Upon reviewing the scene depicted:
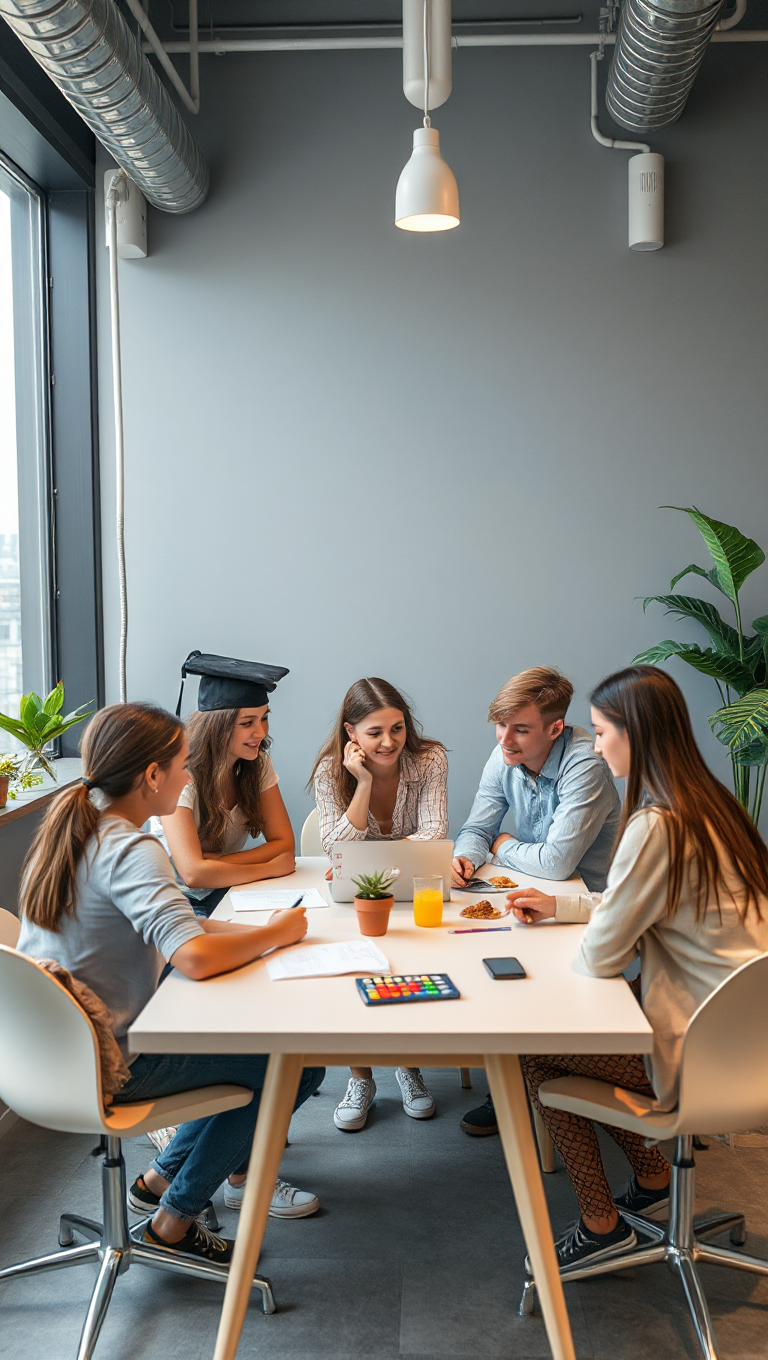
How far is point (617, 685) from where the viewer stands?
6.98 ft

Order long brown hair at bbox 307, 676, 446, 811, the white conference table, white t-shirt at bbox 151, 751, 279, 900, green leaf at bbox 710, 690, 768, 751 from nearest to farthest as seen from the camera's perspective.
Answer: the white conference table, white t-shirt at bbox 151, 751, 279, 900, long brown hair at bbox 307, 676, 446, 811, green leaf at bbox 710, 690, 768, 751

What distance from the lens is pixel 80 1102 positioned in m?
1.85

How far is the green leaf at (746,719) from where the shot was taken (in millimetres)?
3117

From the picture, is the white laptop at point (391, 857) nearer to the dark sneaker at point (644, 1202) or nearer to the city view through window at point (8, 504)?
the dark sneaker at point (644, 1202)

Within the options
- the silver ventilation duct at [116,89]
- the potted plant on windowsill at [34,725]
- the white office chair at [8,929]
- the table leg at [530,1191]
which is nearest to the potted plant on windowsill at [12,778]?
the potted plant on windowsill at [34,725]

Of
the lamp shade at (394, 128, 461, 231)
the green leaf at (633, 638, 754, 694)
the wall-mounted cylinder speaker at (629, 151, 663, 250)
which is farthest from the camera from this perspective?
the wall-mounted cylinder speaker at (629, 151, 663, 250)

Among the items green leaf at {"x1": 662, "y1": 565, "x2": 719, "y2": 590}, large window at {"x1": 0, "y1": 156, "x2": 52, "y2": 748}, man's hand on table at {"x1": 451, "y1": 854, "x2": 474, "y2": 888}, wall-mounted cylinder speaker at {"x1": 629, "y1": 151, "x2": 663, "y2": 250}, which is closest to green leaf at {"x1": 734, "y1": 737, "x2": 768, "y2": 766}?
green leaf at {"x1": 662, "y1": 565, "x2": 719, "y2": 590}

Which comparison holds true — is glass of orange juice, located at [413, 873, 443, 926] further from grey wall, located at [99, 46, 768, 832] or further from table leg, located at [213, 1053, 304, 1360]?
grey wall, located at [99, 46, 768, 832]

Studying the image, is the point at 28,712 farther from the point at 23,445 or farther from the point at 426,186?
the point at 426,186

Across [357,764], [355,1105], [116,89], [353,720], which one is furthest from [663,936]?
[116,89]

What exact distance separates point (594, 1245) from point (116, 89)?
10.2 ft

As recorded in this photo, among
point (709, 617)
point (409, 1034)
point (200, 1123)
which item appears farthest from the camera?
point (709, 617)

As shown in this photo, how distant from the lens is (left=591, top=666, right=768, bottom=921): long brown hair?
1.92 meters

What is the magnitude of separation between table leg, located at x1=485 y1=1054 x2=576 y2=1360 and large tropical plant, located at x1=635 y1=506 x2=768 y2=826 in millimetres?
1617
